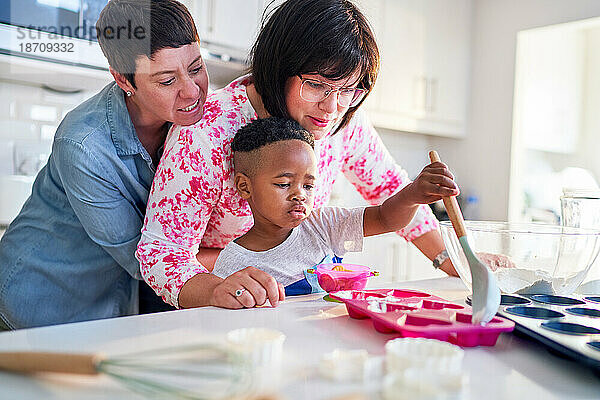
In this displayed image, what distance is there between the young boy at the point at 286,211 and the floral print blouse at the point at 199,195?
4cm

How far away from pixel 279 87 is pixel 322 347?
55cm

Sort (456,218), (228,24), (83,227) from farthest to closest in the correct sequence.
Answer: (228,24)
(83,227)
(456,218)

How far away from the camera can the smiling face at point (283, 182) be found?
0.93m

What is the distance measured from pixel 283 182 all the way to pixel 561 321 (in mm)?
500

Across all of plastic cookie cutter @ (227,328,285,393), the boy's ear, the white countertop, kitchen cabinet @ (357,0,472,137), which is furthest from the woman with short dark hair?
kitchen cabinet @ (357,0,472,137)

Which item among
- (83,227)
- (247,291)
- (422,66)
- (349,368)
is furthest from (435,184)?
(422,66)

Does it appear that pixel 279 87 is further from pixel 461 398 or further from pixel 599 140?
pixel 599 140

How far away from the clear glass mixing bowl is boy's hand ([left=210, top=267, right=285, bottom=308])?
27 cm

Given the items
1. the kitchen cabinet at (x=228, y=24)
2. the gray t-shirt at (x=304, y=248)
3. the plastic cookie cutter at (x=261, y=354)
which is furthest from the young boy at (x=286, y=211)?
the kitchen cabinet at (x=228, y=24)

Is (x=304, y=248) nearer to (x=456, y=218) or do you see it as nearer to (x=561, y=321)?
(x=456, y=218)

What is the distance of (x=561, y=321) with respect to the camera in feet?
1.93

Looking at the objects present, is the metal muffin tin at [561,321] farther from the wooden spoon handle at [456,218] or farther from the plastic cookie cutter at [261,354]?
the plastic cookie cutter at [261,354]

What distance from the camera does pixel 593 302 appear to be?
2.30ft

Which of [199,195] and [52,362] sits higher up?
[199,195]
